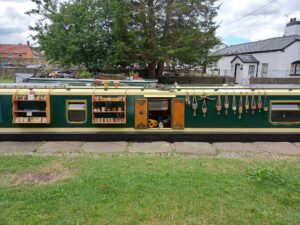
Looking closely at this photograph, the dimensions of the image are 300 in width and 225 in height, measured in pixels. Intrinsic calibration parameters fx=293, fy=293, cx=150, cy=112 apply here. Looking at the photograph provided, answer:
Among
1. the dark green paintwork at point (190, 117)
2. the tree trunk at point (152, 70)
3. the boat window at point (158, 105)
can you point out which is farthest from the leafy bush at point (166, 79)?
the dark green paintwork at point (190, 117)

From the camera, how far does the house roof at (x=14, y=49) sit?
65.0 m

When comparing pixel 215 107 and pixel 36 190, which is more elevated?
pixel 215 107

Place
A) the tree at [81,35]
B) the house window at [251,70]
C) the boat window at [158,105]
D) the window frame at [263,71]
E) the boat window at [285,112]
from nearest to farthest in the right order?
the boat window at [285,112], the boat window at [158,105], the tree at [81,35], the window frame at [263,71], the house window at [251,70]

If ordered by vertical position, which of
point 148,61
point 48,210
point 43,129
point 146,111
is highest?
point 148,61

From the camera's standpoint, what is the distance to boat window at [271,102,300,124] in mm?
7461

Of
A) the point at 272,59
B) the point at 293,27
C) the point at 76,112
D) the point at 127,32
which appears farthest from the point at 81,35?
the point at 293,27

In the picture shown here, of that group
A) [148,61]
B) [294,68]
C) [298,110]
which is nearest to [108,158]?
[298,110]

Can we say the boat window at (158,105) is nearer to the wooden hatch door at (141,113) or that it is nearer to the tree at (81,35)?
the wooden hatch door at (141,113)

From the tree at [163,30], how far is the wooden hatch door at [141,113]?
8.95 metres

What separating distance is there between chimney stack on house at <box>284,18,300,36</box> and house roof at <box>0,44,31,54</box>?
54986 millimetres

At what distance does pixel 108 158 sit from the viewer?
5.97 meters

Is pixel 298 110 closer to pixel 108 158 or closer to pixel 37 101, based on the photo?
pixel 108 158

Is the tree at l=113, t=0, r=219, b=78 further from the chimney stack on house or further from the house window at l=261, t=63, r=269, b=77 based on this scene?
the chimney stack on house

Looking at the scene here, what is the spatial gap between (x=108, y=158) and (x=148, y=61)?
11.6m
